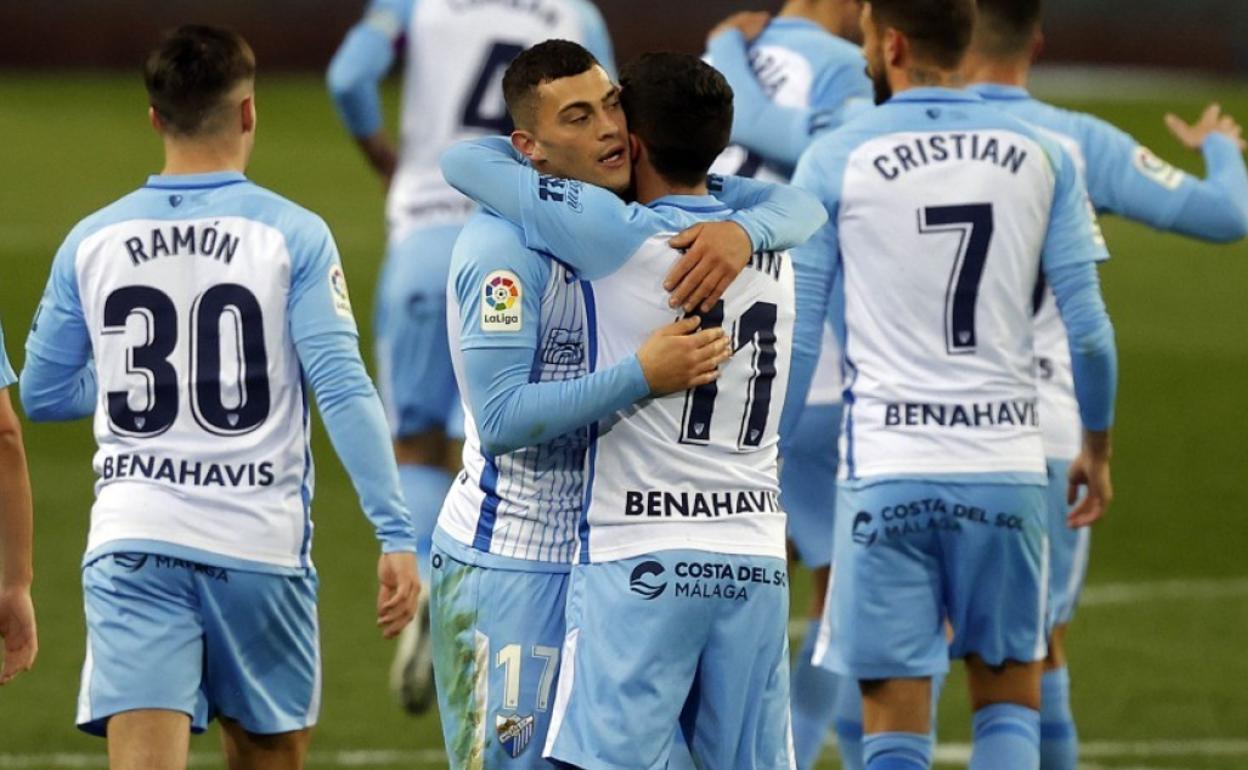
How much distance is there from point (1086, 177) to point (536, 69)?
83.0 inches

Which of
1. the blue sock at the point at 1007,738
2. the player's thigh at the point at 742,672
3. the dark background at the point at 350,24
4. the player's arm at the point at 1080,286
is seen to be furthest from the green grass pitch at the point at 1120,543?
the dark background at the point at 350,24

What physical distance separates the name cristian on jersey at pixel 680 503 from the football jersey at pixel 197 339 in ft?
2.95

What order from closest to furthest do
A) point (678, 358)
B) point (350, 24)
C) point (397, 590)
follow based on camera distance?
point (678, 358) → point (397, 590) → point (350, 24)

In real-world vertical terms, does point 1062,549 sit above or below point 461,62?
below

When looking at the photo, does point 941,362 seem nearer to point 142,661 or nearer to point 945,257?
point 945,257

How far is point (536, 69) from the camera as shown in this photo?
177 inches

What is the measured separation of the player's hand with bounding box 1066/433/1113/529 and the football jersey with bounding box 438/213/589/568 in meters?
1.62

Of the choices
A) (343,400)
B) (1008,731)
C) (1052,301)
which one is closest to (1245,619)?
(1052,301)

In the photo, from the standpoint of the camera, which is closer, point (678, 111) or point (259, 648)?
point (678, 111)

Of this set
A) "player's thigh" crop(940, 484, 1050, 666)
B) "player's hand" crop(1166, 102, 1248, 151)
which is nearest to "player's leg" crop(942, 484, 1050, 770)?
"player's thigh" crop(940, 484, 1050, 666)

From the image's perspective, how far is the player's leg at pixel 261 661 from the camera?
4973mm

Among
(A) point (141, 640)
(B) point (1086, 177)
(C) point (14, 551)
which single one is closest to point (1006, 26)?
(B) point (1086, 177)

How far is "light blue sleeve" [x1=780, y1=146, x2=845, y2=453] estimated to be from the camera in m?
5.38

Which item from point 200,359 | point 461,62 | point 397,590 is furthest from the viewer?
point 461,62
